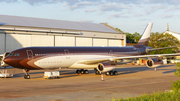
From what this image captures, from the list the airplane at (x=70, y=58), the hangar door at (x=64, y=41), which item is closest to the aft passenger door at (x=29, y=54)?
the airplane at (x=70, y=58)

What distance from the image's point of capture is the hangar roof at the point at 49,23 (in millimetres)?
63491

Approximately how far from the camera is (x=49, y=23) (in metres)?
71.4

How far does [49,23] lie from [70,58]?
1571 inches

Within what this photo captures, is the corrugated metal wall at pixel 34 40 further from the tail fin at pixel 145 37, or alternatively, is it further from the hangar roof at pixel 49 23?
the tail fin at pixel 145 37

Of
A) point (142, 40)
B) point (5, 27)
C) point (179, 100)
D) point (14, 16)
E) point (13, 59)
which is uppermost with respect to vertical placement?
point (14, 16)

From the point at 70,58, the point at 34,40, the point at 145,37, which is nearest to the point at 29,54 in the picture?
the point at 70,58

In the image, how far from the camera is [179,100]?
41.3 ft

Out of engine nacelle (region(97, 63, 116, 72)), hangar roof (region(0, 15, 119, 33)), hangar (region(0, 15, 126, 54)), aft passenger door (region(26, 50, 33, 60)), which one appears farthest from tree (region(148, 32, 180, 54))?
aft passenger door (region(26, 50, 33, 60))

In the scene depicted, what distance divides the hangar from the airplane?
26613 mm

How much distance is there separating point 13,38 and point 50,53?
29.6 m

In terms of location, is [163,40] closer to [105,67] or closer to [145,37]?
[145,37]

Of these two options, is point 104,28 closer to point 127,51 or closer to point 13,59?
point 127,51

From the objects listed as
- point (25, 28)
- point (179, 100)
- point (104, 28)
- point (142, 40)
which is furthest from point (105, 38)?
point (179, 100)

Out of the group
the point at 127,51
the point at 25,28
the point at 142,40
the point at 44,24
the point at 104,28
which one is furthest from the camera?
the point at 104,28
